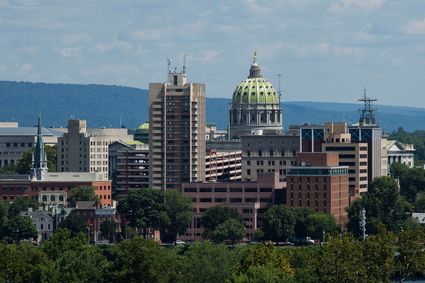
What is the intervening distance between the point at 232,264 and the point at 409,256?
1449cm

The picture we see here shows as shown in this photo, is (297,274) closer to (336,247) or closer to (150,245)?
(336,247)

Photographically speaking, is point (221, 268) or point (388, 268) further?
point (221, 268)

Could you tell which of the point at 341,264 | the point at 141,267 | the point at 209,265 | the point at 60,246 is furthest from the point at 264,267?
the point at 60,246

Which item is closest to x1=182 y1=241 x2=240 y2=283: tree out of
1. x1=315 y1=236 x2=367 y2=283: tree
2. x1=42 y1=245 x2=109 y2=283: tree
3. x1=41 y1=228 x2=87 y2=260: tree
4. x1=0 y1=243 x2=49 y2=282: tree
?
x1=42 y1=245 x2=109 y2=283: tree

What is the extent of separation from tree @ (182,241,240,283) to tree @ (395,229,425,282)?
1088 centimetres

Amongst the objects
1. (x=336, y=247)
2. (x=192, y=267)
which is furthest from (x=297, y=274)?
(x=192, y=267)

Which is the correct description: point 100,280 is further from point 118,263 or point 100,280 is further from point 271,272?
point 271,272

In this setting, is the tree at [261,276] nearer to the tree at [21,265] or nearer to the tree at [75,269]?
the tree at [75,269]

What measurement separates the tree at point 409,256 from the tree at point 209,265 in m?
10.9

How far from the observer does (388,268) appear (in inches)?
5871

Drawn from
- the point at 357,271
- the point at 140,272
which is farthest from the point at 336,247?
the point at 140,272

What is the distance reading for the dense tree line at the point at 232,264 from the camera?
145 m

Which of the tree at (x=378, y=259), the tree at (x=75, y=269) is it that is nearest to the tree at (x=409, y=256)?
the tree at (x=378, y=259)

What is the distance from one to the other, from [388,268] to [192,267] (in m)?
16.3
